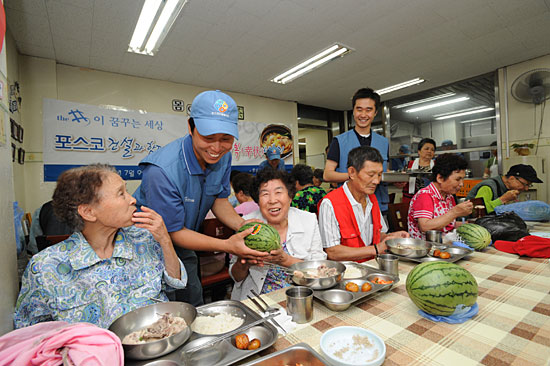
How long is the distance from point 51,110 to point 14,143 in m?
1.34

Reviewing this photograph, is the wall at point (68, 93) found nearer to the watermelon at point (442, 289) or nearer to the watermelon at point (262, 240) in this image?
the watermelon at point (262, 240)

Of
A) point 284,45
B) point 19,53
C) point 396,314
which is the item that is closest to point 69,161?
point 19,53

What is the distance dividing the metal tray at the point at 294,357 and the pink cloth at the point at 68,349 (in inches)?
19.4

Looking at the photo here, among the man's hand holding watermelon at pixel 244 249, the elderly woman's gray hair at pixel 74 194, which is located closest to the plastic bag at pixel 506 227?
the man's hand holding watermelon at pixel 244 249

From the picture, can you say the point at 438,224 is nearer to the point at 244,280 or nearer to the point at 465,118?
the point at 244,280

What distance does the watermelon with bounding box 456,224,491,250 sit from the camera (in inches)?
94.4

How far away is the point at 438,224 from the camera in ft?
9.17

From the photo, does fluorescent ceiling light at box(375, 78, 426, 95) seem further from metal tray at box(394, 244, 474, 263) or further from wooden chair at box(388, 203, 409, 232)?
metal tray at box(394, 244, 474, 263)

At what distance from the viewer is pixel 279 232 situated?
7.93 ft

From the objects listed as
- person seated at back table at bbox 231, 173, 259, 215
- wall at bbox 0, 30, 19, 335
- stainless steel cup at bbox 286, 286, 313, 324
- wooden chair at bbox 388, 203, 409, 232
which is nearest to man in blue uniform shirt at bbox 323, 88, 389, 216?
wooden chair at bbox 388, 203, 409, 232

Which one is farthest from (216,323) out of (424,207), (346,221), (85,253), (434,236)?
(424,207)

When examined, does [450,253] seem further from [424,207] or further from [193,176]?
[193,176]

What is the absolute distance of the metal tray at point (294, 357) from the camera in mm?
1016

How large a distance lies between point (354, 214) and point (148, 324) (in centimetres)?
198
